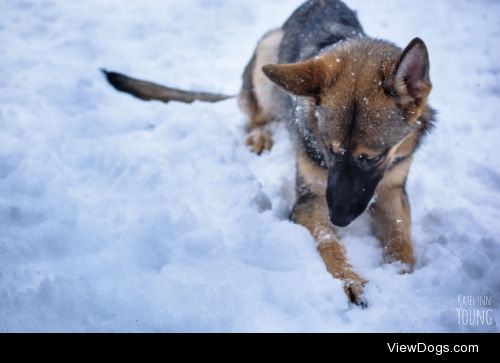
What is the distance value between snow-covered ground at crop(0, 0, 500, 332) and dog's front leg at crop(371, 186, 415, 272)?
0.13m

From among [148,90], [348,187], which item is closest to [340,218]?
[348,187]

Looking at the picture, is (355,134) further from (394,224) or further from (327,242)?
(394,224)

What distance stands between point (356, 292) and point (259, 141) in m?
2.31

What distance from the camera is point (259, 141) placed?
4922 millimetres

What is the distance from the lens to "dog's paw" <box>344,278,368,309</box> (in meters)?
3.00

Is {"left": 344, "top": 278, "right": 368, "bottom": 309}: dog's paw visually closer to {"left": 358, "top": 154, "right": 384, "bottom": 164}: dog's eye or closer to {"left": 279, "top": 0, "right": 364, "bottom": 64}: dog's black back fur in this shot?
{"left": 358, "top": 154, "right": 384, "bottom": 164}: dog's eye

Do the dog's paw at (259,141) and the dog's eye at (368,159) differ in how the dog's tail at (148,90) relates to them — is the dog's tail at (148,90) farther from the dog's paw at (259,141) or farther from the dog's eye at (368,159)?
the dog's eye at (368,159)

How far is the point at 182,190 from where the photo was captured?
387 centimetres

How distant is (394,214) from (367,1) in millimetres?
5095

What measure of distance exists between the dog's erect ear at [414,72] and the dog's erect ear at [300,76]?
0.53 m

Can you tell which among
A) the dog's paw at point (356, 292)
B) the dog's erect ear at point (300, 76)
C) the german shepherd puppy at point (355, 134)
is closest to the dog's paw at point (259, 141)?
the german shepherd puppy at point (355, 134)

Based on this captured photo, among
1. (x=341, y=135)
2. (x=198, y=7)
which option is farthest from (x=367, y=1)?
(x=341, y=135)

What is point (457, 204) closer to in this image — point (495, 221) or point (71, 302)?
point (495, 221)

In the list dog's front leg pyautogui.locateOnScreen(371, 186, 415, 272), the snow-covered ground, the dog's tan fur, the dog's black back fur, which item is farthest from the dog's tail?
dog's front leg pyautogui.locateOnScreen(371, 186, 415, 272)
